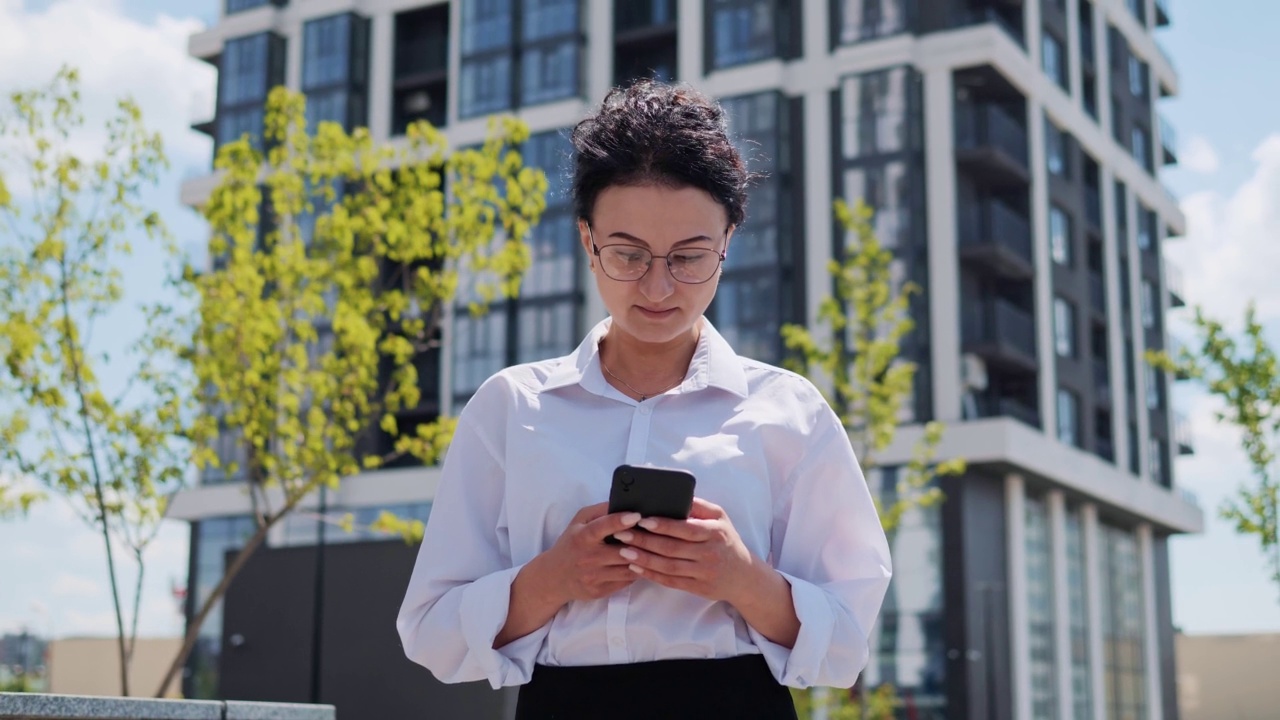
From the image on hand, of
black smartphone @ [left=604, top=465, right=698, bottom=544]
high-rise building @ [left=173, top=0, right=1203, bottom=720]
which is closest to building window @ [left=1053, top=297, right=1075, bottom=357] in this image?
high-rise building @ [left=173, top=0, right=1203, bottom=720]

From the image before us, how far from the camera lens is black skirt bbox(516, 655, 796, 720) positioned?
2131 mm

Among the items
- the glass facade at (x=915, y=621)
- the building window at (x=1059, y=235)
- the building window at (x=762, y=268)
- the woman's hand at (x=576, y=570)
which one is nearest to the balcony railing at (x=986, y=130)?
the building window at (x=1059, y=235)

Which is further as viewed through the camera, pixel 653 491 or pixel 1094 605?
pixel 1094 605

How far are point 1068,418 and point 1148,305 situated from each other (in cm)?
932

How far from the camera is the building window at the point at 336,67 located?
38.1 meters

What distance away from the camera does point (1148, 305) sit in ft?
138

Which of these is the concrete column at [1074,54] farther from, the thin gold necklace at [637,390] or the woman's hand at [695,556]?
the woman's hand at [695,556]

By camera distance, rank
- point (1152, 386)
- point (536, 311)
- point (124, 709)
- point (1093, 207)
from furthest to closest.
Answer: point (1152, 386) < point (1093, 207) < point (536, 311) < point (124, 709)

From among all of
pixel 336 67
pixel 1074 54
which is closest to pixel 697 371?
pixel 1074 54

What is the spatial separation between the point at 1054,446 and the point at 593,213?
31.7 m

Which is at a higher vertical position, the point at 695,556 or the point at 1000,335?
the point at 1000,335

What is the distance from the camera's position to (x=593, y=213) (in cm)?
228

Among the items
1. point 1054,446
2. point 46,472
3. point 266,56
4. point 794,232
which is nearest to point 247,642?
point 46,472

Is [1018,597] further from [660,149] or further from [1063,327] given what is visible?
[660,149]
